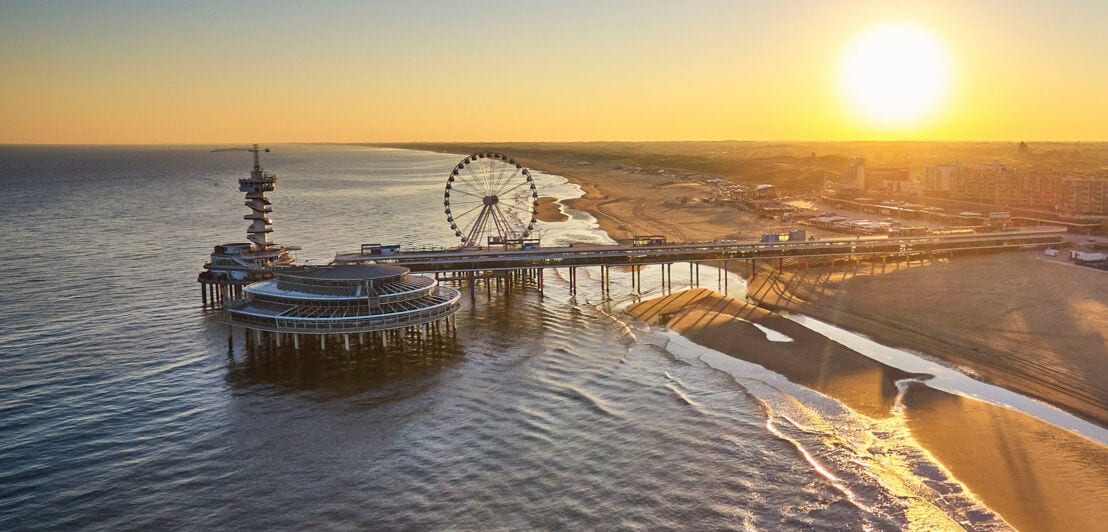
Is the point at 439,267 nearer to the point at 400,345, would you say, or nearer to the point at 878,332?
the point at 400,345

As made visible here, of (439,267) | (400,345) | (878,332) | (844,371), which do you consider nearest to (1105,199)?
(878,332)

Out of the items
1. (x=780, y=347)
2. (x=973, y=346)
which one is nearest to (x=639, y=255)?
(x=780, y=347)

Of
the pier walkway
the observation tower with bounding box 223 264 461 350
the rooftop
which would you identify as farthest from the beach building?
the rooftop

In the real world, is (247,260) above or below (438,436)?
above

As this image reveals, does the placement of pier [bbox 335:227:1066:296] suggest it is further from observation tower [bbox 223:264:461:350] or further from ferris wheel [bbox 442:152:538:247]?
observation tower [bbox 223:264:461:350]

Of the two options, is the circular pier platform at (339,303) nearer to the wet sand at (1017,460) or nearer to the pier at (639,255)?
the pier at (639,255)

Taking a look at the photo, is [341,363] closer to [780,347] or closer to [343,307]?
[343,307]
